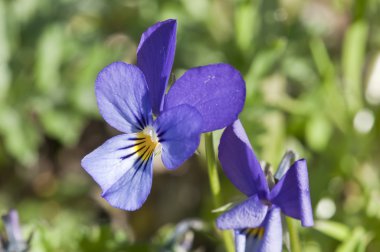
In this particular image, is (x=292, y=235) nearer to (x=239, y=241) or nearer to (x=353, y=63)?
(x=239, y=241)

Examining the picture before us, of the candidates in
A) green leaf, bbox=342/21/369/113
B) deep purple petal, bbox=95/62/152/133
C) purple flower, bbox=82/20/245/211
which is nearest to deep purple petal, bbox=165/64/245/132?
purple flower, bbox=82/20/245/211

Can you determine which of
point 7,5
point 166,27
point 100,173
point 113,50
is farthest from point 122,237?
point 7,5

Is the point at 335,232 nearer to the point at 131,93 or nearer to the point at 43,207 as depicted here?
the point at 131,93

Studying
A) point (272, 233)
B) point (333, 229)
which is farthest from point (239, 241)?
point (333, 229)

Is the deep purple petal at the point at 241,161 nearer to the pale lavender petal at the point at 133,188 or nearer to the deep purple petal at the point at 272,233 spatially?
the deep purple petal at the point at 272,233

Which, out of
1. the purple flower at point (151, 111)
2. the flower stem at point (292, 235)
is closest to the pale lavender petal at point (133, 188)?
the purple flower at point (151, 111)

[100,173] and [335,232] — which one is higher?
[100,173]
